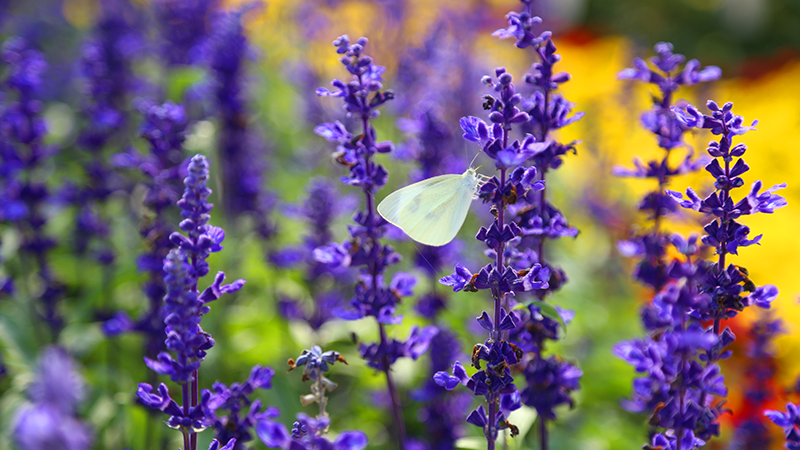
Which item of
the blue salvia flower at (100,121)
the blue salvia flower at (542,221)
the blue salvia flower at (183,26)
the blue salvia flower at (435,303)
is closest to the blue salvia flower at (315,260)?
the blue salvia flower at (435,303)

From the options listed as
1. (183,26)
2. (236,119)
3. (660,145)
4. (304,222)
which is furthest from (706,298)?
(183,26)

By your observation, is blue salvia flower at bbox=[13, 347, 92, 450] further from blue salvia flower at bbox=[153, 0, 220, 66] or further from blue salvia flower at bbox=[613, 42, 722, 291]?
blue salvia flower at bbox=[153, 0, 220, 66]

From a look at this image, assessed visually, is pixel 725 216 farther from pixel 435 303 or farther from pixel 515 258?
pixel 435 303

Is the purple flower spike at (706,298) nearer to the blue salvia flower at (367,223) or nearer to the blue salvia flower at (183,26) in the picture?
the blue salvia flower at (367,223)

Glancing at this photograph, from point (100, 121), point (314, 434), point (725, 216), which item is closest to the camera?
point (314, 434)

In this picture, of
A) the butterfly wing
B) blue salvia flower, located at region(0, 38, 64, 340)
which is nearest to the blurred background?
blue salvia flower, located at region(0, 38, 64, 340)
